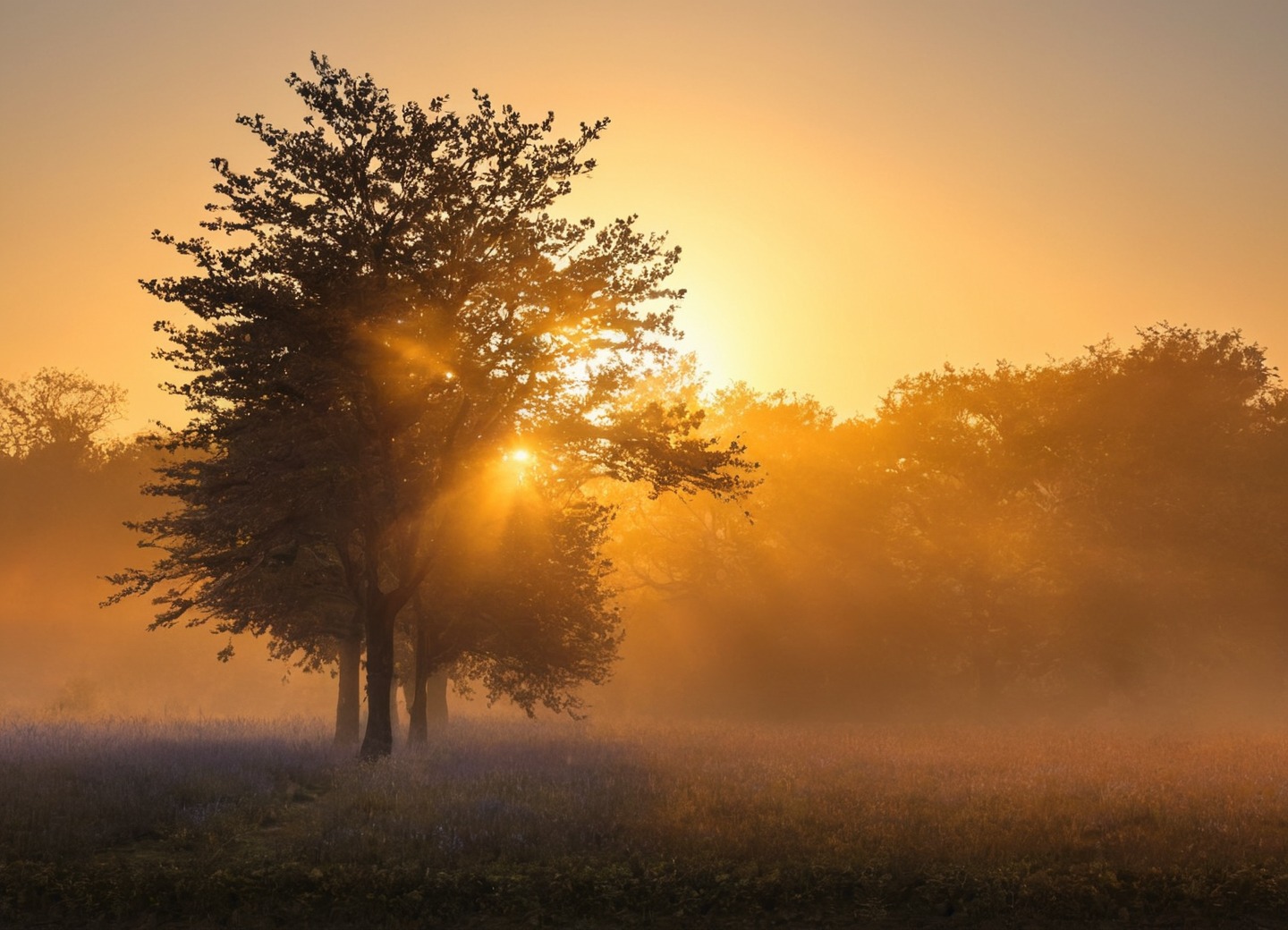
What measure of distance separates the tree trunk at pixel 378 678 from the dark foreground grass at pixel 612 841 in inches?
32.4

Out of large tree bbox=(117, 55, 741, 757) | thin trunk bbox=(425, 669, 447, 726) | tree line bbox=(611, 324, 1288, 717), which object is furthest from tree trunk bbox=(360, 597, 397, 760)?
tree line bbox=(611, 324, 1288, 717)

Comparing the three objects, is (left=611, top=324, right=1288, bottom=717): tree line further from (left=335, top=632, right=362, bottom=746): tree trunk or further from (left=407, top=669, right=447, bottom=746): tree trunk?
(left=335, top=632, right=362, bottom=746): tree trunk

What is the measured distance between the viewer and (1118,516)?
4488 cm

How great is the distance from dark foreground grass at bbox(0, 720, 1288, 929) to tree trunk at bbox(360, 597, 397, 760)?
0.82 meters

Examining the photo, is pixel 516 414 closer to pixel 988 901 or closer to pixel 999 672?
pixel 988 901

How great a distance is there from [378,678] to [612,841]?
10785mm

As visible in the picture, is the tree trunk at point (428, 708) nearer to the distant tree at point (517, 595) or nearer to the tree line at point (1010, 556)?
the distant tree at point (517, 595)

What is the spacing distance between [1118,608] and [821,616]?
41.3ft

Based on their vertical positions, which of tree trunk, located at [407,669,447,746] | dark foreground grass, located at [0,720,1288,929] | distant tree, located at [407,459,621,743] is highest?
distant tree, located at [407,459,621,743]

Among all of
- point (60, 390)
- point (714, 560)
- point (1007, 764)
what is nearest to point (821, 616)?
point (714, 560)

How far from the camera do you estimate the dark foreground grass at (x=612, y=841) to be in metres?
11.2

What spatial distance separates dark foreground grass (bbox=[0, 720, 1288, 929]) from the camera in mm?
11203

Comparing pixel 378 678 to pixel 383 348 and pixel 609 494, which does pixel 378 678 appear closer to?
pixel 383 348

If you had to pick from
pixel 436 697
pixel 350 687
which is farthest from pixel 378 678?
pixel 436 697
